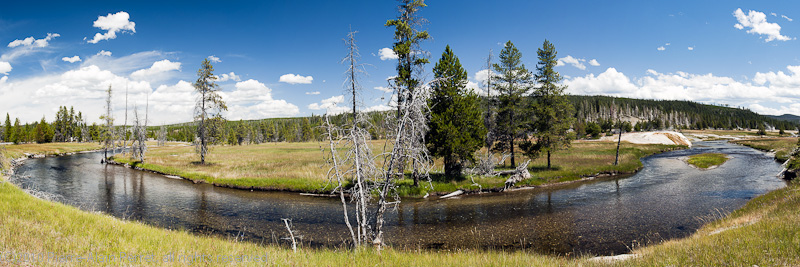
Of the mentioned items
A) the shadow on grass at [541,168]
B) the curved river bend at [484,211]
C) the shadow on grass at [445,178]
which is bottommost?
the curved river bend at [484,211]

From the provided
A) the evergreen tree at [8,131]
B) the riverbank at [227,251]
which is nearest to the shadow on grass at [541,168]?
the riverbank at [227,251]

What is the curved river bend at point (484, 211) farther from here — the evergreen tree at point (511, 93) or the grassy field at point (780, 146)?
the grassy field at point (780, 146)

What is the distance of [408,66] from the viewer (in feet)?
86.2

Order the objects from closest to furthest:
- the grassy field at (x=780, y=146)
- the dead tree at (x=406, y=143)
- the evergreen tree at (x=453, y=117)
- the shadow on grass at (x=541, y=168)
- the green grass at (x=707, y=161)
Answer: the dead tree at (x=406, y=143) → the evergreen tree at (x=453, y=117) → the shadow on grass at (x=541, y=168) → the green grass at (x=707, y=161) → the grassy field at (x=780, y=146)

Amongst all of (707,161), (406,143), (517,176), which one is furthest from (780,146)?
(406,143)

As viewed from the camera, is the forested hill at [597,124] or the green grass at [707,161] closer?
the green grass at [707,161]

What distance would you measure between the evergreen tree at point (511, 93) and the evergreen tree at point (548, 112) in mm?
1402

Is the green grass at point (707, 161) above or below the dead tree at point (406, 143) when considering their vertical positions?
below

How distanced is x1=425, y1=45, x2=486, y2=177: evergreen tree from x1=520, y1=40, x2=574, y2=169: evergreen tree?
9.42m

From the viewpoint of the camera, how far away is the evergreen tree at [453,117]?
84.0 ft

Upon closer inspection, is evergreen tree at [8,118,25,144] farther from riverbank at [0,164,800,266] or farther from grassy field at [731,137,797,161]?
grassy field at [731,137,797,161]

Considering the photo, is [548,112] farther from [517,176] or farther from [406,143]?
[406,143]

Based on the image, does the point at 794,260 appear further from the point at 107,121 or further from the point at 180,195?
the point at 107,121

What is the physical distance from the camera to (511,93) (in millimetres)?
33469
